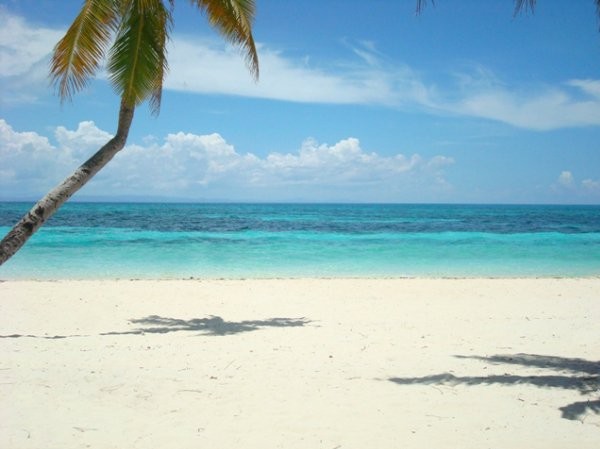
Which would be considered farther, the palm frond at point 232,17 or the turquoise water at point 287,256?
the turquoise water at point 287,256

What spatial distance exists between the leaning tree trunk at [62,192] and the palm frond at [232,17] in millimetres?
1835

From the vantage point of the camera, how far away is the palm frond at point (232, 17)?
7.51 m

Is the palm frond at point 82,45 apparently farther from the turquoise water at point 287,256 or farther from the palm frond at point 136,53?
the turquoise water at point 287,256

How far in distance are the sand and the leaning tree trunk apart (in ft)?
4.69

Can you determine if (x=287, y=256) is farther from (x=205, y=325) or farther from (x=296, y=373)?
(x=296, y=373)

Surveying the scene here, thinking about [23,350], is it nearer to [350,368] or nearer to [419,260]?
[350,368]

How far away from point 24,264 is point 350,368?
14745mm

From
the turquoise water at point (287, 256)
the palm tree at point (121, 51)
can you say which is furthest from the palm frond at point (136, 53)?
the turquoise water at point (287, 256)

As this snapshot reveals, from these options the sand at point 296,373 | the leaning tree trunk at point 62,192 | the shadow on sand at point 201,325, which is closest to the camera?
the sand at point 296,373

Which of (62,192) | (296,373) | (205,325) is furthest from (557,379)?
(62,192)

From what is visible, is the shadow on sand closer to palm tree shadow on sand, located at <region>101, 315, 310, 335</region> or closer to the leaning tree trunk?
palm tree shadow on sand, located at <region>101, 315, 310, 335</region>

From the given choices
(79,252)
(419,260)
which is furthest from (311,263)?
(79,252)

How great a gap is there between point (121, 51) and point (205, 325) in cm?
427

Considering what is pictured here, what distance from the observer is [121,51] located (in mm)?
A: 7012
